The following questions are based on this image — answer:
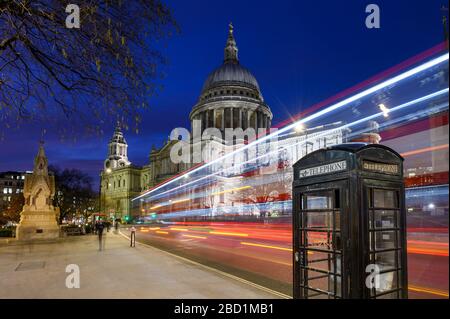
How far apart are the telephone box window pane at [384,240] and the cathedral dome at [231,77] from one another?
10007 cm

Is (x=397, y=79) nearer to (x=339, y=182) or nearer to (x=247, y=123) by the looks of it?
(x=339, y=182)

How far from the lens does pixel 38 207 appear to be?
2575 cm

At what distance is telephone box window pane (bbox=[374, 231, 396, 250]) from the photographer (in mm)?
4875

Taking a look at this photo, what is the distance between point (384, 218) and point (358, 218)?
2.45 ft

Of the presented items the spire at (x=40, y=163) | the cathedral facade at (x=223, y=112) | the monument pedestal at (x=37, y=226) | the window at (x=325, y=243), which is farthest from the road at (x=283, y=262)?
the cathedral facade at (x=223, y=112)

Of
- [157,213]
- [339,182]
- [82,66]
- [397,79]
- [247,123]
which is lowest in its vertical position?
[157,213]

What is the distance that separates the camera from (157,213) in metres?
49.8

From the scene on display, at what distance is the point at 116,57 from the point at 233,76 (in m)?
101
